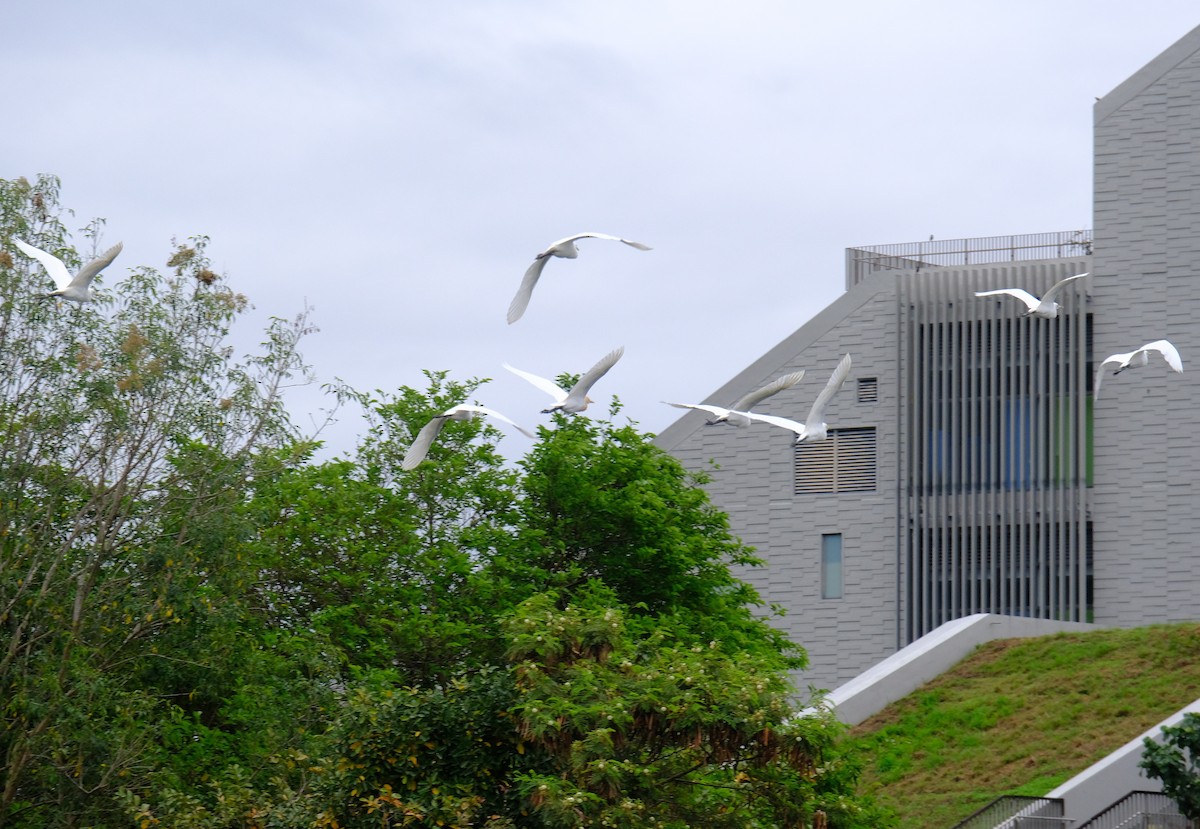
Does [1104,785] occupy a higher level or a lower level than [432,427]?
lower

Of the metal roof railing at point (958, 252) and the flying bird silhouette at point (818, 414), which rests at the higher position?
the metal roof railing at point (958, 252)

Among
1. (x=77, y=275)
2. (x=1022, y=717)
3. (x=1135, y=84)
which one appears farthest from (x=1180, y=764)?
(x=1135, y=84)

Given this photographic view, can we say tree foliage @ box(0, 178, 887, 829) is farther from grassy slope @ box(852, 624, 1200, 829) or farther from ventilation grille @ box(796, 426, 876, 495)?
ventilation grille @ box(796, 426, 876, 495)

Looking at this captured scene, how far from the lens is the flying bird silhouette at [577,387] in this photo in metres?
23.3

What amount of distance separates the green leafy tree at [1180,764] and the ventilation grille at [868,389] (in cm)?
2651

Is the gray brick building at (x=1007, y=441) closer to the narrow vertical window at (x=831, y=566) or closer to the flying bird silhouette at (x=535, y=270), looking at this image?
the narrow vertical window at (x=831, y=566)

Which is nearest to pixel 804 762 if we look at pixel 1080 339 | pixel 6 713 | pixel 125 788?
pixel 125 788

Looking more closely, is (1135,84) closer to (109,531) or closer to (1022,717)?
(1022,717)

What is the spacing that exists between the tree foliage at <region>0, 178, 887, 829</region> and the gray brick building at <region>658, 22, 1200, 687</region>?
1285 cm

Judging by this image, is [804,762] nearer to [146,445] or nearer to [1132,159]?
[146,445]

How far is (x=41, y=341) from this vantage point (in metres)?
27.5

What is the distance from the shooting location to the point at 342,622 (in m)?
34.3

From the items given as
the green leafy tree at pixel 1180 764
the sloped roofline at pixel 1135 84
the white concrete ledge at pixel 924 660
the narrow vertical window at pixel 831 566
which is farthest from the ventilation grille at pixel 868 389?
the green leafy tree at pixel 1180 764

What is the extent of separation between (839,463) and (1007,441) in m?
4.93
